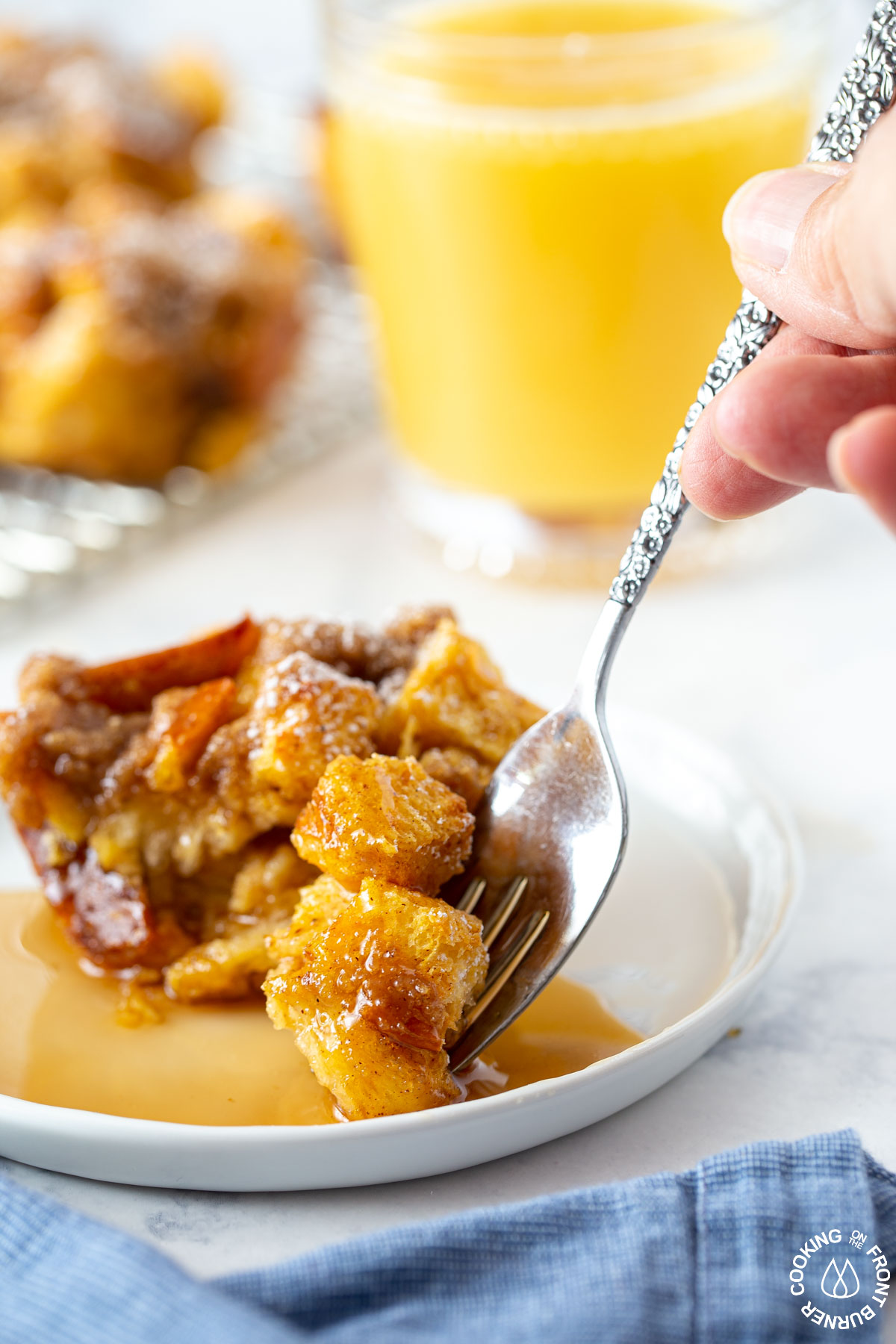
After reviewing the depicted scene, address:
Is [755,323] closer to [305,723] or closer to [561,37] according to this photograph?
[305,723]

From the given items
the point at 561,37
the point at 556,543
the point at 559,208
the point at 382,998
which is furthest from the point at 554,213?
the point at 382,998

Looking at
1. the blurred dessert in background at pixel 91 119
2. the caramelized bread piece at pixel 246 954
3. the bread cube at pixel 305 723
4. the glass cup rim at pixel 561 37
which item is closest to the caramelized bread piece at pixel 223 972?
the caramelized bread piece at pixel 246 954

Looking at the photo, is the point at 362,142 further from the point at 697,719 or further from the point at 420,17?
the point at 697,719

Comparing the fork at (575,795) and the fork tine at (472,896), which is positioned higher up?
the fork at (575,795)

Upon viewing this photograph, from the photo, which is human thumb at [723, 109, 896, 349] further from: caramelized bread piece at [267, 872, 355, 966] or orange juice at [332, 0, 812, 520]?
orange juice at [332, 0, 812, 520]

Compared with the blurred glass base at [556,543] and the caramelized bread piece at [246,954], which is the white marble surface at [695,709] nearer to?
the blurred glass base at [556,543]

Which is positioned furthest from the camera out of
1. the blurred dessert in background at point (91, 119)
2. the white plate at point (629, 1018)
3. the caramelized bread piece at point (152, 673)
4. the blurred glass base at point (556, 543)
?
the blurred dessert in background at point (91, 119)

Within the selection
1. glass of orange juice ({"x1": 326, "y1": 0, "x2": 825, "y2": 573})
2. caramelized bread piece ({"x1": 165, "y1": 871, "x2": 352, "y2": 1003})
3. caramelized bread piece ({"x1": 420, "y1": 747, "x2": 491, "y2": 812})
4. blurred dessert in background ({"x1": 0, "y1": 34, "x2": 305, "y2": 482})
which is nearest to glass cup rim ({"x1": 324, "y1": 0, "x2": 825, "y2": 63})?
glass of orange juice ({"x1": 326, "y1": 0, "x2": 825, "y2": 573})
